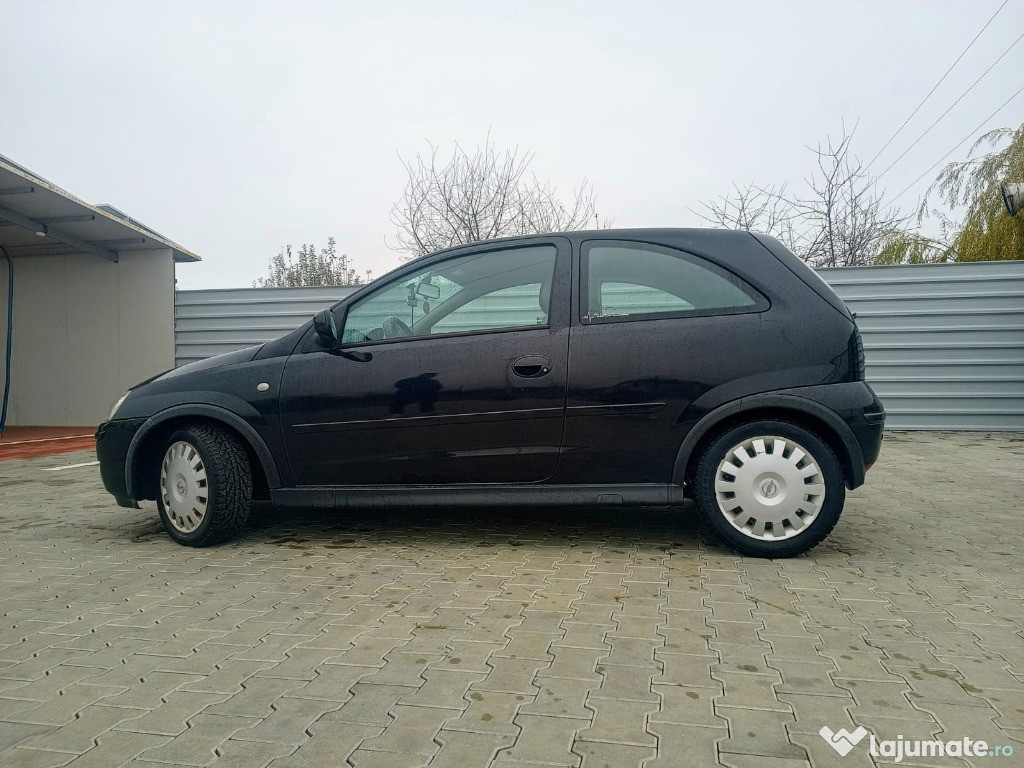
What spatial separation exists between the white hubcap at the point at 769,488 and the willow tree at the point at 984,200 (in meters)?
14.7

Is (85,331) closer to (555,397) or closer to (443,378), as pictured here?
(443,378)

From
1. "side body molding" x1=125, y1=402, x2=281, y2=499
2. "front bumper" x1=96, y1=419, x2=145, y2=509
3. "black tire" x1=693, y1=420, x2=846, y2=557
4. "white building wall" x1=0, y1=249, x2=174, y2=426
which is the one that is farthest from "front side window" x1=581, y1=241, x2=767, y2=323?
"white building wall" x1=0, y1=249, x2=174, y2=426

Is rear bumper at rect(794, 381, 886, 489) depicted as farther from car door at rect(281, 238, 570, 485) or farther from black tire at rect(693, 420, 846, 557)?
car door at rect(281, 238, 570, 485)

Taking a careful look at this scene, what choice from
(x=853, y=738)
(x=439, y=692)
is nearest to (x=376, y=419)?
(x=439, y=692)

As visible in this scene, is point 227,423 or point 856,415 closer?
point 856,415

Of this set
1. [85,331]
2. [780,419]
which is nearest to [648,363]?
[780,419]

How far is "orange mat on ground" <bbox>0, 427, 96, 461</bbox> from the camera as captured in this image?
9.77m

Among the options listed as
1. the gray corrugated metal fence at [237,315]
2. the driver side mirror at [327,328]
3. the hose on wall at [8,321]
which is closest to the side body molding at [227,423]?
the driver side mirror at [327,328]

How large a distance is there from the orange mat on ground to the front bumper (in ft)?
19.0

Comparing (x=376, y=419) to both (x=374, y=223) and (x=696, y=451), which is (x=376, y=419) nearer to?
(x=696, y=451)

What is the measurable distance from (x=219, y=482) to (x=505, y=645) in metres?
2.22

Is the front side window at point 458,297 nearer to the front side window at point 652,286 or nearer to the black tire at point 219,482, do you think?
the front side window at point 652,286

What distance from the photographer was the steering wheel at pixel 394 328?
4.19 metres

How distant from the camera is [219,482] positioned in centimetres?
422
